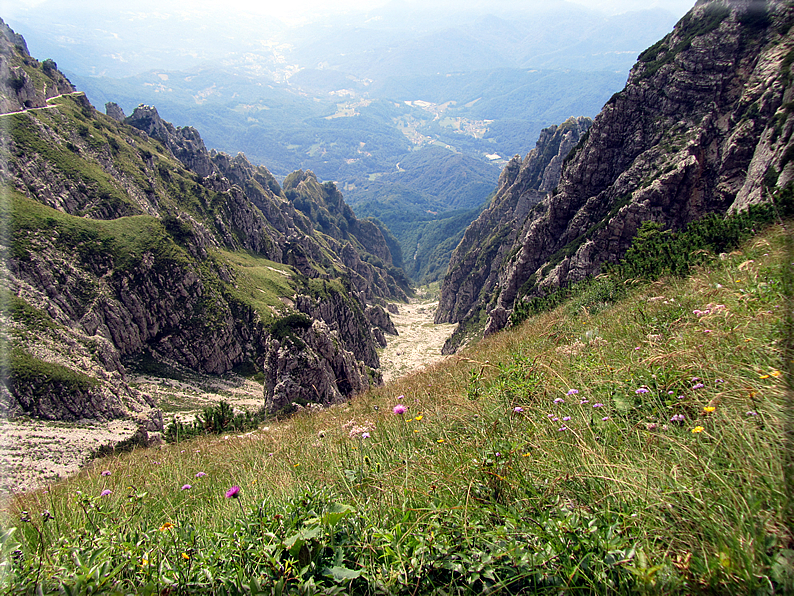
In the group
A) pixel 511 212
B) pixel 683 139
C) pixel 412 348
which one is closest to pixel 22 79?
pixel 412 348

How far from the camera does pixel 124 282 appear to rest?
72.3 metres

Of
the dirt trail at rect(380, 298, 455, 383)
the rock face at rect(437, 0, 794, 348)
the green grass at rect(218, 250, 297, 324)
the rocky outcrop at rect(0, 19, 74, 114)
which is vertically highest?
the rocky outcrop at rect(0, 19, 74, 114)

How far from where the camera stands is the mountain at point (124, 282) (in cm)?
4591

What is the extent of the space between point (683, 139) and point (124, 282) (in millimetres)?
97170

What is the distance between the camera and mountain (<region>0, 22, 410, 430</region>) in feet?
151

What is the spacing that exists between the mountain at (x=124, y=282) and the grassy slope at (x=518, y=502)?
1735 cm

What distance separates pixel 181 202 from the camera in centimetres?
12175

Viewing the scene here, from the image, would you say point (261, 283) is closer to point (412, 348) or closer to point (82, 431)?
point (82, 431)

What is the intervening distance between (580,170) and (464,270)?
126517 millimetres

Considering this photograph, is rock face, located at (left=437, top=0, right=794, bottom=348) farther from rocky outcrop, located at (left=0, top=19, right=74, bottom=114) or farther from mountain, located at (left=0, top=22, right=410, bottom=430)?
rocky outcrop, located at (left=0, top=19, right=74, bottom=114)

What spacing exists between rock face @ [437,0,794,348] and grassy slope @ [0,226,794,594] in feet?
130

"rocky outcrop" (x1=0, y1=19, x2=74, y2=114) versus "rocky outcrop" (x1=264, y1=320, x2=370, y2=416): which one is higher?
"rocky outcrop" (x1=0, y1=19, x2=74, y2=114)

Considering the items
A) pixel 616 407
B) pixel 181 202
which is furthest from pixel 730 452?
pixel 181 202

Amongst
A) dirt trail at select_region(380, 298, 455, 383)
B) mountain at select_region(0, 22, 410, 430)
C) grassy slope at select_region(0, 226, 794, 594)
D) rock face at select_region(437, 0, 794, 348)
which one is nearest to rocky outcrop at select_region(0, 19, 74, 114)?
mountain at select_region(0, 22, 410, 430)
